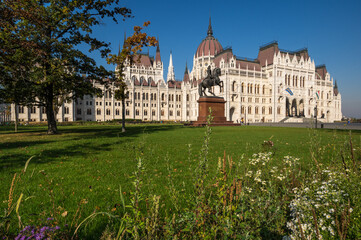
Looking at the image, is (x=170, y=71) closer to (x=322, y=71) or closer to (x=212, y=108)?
(x=322, y=71)

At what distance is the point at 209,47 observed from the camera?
89125 mm

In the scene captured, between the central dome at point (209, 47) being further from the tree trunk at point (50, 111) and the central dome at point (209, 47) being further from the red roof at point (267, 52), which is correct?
the tree trunk at point (50, 111)

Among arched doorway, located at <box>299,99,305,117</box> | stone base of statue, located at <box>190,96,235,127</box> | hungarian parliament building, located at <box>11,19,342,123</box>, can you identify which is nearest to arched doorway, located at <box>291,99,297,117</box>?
hungarian parliament building, located at <box>11,19,342,123</box>

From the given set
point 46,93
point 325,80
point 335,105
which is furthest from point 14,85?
point 335,105

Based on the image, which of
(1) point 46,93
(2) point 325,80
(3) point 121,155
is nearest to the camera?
(3) point 121,155

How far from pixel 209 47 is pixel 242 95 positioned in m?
33.0

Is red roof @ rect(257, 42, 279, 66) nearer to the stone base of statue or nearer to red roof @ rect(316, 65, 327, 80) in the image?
red roof @ rect(316, 65, 327, 80)

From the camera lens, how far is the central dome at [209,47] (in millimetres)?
88625

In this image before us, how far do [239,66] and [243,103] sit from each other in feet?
40.9

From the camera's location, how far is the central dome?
88.6 m

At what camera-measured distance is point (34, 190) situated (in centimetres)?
390

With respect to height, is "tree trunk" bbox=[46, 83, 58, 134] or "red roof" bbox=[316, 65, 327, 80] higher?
"red roof" bbox=[316, 65, 327, 80]

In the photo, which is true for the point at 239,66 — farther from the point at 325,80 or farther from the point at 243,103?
the point at 325,80

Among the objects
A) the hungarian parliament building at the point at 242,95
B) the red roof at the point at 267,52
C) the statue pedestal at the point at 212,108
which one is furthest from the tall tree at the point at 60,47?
the red roof at the point at 267,52
